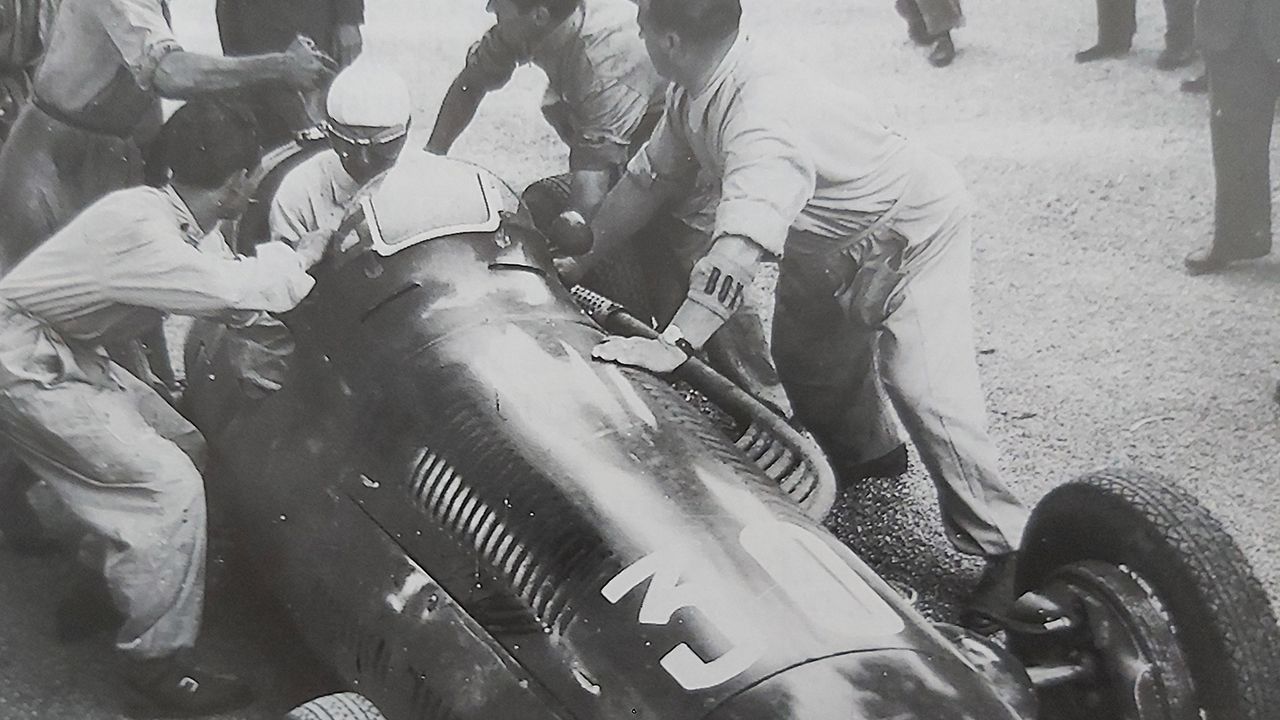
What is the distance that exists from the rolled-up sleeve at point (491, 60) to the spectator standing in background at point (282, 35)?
19 cm

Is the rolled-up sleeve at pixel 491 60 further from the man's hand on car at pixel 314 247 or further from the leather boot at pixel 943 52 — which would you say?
the leather boot at pixel 943 52

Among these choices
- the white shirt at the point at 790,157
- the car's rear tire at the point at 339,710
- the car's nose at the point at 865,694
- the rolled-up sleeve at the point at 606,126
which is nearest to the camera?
the car's nose at the point at 865,694

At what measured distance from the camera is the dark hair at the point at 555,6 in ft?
7.22

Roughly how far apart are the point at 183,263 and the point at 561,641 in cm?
81

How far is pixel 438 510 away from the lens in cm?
181

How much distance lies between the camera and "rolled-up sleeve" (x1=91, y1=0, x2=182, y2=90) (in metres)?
1.98

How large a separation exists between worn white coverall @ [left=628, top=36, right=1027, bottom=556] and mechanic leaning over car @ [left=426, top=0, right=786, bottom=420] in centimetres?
7

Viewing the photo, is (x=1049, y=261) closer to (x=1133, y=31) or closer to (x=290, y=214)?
(x=1133, y=31)

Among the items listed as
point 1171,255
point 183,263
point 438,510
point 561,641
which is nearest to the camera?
point 561,641

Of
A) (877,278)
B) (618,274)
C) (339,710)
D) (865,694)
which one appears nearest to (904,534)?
(877,278)

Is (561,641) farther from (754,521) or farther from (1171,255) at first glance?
(1171,255)

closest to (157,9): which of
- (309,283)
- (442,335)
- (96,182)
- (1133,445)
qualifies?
(96,182)

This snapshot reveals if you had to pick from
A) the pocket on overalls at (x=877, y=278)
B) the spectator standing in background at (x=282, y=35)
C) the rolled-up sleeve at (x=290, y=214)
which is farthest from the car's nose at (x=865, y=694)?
the spectator standing in background at (x=282, y=35)

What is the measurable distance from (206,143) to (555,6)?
617mm
